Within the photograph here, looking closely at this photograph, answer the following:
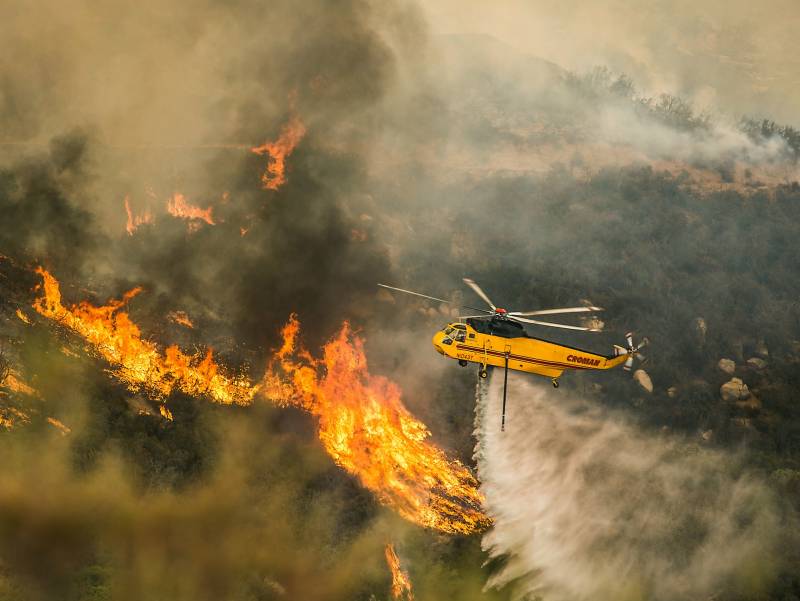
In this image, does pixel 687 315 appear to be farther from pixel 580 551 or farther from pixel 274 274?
pixel 274 274

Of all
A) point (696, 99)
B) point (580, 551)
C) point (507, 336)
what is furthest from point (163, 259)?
point (696, 99)

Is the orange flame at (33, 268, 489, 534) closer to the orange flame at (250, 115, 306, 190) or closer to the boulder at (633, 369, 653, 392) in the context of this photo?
the boulder at (633, 369, 653, 392)

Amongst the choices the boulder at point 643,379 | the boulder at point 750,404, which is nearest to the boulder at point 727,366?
the boulder at point 750,404

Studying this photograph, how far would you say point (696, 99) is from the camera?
110 metres

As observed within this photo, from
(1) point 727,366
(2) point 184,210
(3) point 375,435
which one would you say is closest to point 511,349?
(3) point 375,435

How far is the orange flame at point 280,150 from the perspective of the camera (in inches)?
1633

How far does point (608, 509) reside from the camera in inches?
1077

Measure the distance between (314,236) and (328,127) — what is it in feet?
42.0

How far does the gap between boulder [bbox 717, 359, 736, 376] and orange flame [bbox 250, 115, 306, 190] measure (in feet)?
104

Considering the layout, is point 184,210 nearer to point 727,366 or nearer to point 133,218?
point 133,218

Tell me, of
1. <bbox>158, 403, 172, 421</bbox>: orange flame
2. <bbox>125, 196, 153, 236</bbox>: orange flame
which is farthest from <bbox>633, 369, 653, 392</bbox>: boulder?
<bbox>125, 196, 153, 236</bbox>: orange flame

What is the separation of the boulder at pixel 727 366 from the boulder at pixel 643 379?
16.6ft

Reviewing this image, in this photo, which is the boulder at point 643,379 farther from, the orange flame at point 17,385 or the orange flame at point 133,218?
the orange flame at point 17,385

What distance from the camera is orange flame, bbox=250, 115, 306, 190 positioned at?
1633 inches
